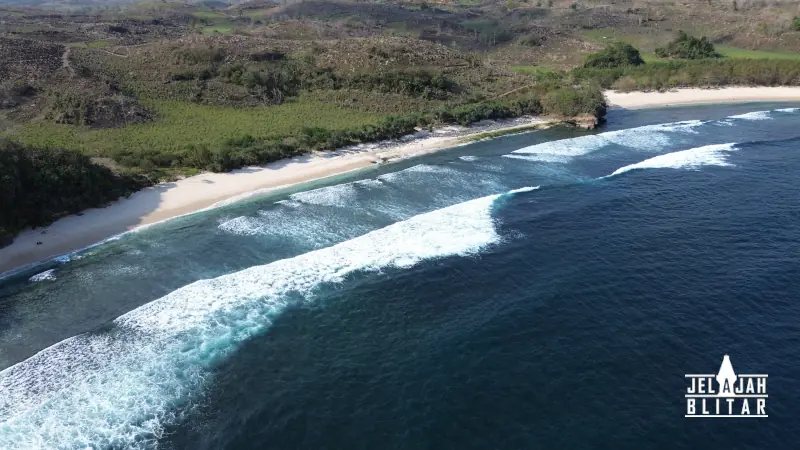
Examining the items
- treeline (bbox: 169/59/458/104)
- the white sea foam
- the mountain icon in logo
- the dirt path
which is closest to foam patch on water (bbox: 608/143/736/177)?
the white sea foam

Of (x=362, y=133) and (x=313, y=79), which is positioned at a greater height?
(x=313, y=79)

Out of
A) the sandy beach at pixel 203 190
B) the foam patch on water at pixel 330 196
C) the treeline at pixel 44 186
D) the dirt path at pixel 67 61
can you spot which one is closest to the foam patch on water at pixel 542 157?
the sandy beach at pixel 203 190

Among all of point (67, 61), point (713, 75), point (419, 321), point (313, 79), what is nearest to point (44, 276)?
point (419, 321)

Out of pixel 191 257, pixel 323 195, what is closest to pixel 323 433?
pixel 191 257

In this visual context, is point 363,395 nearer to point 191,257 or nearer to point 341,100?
point 191,257

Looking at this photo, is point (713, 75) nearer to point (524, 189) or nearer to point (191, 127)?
point (524, 189)

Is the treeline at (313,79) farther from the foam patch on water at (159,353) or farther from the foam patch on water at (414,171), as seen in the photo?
the foam patch on water at (159,353)
